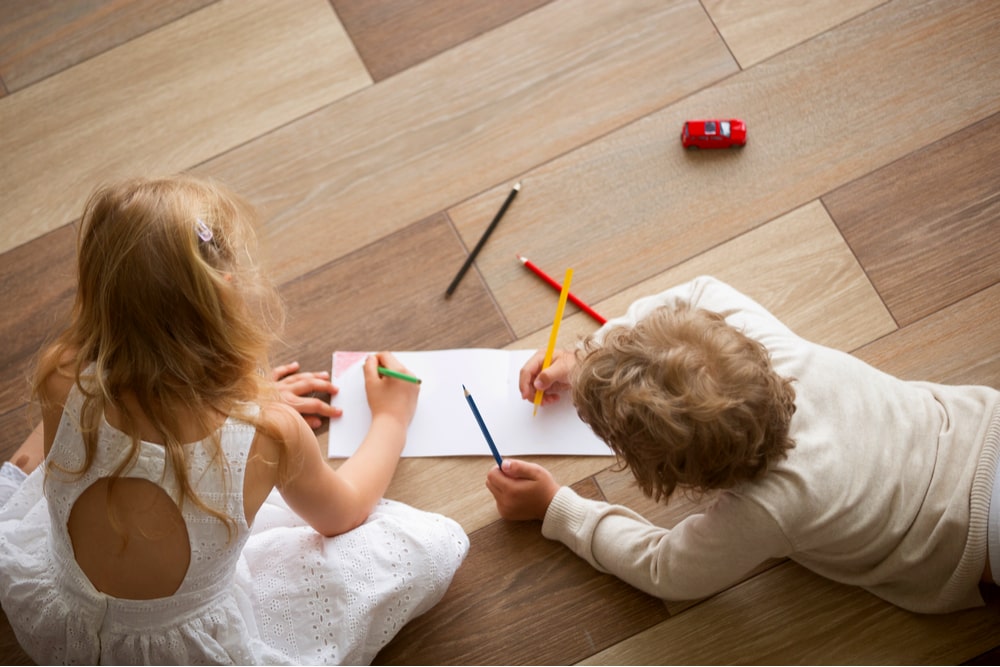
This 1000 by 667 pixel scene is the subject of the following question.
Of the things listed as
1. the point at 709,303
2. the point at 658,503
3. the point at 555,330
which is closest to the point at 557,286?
the point at 555,330

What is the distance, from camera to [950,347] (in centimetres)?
106

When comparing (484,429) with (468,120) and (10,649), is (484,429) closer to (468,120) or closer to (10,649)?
(468,120)

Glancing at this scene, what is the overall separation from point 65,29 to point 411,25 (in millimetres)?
503

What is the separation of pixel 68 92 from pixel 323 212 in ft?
1.38

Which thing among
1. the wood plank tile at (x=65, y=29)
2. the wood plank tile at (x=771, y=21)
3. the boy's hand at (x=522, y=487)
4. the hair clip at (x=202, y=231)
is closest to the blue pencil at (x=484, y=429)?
the boy's hand at (x=522, y=487)

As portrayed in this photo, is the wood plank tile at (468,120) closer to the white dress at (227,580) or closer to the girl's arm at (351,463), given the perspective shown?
the girl's arm at (351,463)

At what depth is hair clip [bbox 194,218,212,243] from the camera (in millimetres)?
740

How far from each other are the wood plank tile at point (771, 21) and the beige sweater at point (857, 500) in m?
0.42

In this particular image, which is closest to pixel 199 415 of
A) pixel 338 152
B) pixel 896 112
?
pixel 338 152

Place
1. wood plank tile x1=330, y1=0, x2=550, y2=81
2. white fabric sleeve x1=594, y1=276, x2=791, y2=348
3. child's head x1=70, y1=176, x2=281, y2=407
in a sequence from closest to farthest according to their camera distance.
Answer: child's head x1=70, y1=176, x2=281, y2=407 < white fabric sleeve x1=594, y1=276, x2=791, y2=348 < wood plank tile x1=330, y1=0, x2=550, y2=81

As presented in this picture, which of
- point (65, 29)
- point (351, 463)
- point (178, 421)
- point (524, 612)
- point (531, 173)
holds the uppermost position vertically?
point (65, 29)

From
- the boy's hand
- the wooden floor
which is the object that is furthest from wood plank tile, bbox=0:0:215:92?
the boy's hand

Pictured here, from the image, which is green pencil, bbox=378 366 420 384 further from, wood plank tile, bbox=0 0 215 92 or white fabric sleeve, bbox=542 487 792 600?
wood plank tile, bbox=0 0 215 92

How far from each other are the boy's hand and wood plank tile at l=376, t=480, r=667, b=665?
45 mm
